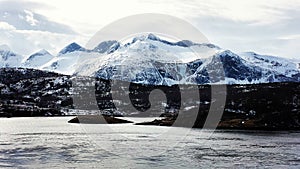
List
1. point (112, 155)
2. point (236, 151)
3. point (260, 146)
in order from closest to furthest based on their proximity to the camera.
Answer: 1. point (112, 155)
2. point (236, 151)
3. point (260, 146)

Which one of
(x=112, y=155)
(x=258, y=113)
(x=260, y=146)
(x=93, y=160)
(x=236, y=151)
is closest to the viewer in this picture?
(x=93, y=160)

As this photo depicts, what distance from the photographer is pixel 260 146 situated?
83938mm

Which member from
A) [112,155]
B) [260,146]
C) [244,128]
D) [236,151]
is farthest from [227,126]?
[112,155]

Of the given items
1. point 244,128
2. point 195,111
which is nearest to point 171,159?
point 244,128

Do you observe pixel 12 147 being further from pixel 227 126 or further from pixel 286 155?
pixel 227 126

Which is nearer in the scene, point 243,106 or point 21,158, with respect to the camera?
point 21,158

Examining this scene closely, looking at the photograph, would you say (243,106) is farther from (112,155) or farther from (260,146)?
(112,155)

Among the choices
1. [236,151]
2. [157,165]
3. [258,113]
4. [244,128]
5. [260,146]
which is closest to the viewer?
[157,165]

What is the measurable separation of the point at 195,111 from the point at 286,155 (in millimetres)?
110906

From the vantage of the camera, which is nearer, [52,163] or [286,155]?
[52,163]

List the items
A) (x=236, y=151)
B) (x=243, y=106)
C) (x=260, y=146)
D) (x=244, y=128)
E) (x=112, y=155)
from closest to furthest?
(x=112, y=155), (x=236, y=151), (x=260, y=146), (x=244, y=128), (x=243, y=106)

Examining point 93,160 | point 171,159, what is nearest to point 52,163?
point 93,160

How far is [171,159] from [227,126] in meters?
87.3

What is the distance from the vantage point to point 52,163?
5628 cm
